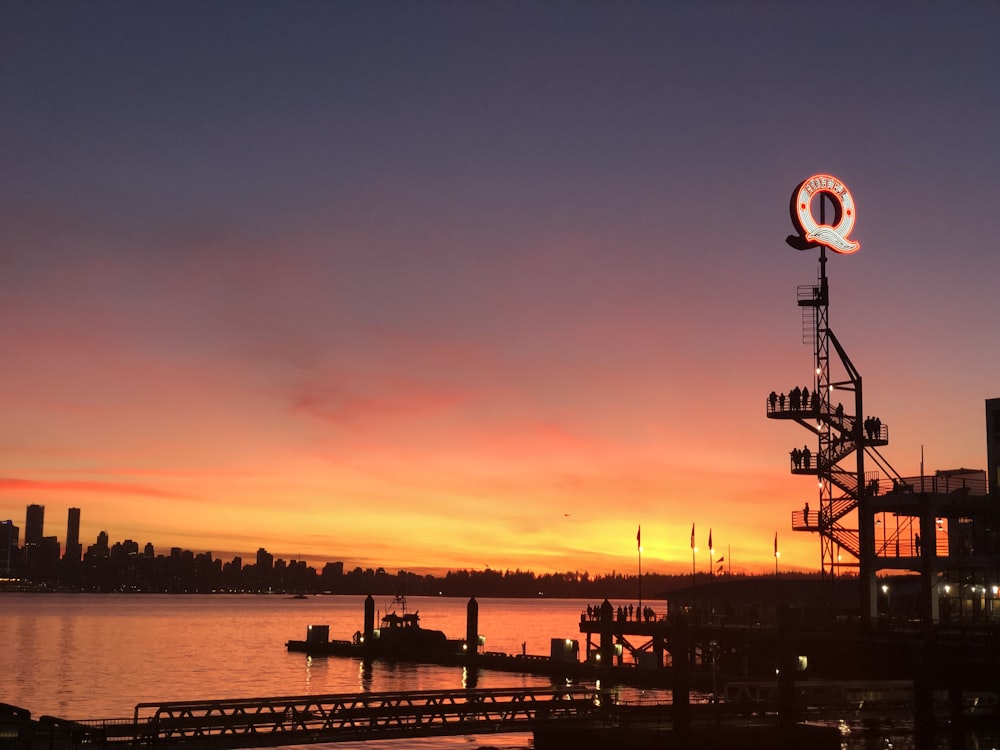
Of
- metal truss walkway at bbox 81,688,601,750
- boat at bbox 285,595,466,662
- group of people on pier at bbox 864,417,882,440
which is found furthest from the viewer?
boat at bbox 285,595,466,662

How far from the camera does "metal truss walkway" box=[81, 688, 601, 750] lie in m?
42.0

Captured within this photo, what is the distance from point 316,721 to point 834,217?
178ft

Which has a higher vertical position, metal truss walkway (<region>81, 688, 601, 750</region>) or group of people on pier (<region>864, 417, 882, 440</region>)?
group of people on pier (<region>864, 417, 882, 440</region>)

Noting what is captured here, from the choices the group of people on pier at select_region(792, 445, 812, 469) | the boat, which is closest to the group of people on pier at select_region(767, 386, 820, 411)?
the group of people on pier at select_region(792, 445, 812, 469)

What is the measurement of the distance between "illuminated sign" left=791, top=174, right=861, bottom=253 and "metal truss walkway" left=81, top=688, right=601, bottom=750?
127 ft

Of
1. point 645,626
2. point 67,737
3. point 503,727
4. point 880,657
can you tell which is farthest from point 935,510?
point 67,737

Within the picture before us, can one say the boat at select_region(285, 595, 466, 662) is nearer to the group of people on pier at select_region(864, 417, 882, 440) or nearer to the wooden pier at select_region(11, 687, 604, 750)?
the group of people on pier at select_region(864, 417, 882, 440)

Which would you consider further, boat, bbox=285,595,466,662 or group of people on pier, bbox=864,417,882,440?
boat, bbox=285,595,466,662

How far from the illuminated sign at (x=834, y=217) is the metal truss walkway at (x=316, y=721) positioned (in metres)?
38.6

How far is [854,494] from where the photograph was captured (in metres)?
79.1

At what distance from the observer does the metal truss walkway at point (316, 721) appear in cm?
4203

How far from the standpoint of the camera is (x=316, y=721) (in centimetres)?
4847

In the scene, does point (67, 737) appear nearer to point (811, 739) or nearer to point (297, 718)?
point (297, 718)

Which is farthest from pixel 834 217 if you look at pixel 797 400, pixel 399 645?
pixel 399 645
